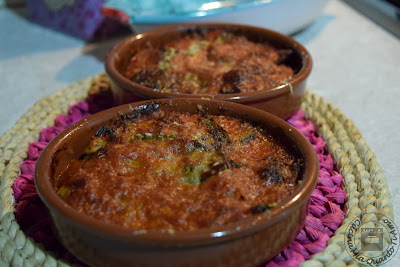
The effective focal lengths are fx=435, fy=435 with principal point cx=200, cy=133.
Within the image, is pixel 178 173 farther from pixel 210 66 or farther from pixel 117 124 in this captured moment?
pixel 210 66

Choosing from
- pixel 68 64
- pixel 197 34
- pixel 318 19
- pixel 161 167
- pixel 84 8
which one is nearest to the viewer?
pixel 161 167

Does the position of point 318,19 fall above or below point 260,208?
below

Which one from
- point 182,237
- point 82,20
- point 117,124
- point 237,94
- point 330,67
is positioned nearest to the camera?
point 182,237

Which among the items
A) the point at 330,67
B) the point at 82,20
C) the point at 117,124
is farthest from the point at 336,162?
the point at 82,20

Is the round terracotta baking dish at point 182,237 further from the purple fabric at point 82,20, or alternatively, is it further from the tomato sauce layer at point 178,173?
the purple fabric at point 82,20

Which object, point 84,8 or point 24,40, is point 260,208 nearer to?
point 84,8

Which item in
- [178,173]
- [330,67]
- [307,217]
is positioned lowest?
[330,67]

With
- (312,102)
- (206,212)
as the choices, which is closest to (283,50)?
(312,102)
